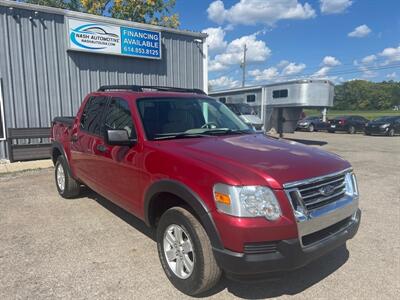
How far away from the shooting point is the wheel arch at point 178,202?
2537 mm

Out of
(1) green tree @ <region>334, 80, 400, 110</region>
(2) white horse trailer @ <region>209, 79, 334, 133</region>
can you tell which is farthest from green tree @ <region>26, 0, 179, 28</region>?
(1) green tree @ <region>334, 80, 400, 110</region>

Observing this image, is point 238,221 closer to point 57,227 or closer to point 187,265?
point 187,265

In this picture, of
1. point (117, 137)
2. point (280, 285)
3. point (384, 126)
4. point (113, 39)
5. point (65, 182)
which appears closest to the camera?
point (280, 285)

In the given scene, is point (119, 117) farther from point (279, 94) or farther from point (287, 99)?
point (279, 94)

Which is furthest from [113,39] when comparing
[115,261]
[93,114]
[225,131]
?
→ [115,261]

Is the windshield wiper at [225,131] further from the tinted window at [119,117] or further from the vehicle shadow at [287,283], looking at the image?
the vehicle shadow at [287,283]

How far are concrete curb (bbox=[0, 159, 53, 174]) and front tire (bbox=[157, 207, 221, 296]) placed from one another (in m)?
6.90

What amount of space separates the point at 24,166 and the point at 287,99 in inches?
524

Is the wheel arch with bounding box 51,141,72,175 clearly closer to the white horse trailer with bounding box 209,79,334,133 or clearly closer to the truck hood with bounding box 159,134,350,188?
the truck hood with bounding box 159,134,350,188

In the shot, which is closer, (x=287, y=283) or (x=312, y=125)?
(x=287, y=283)

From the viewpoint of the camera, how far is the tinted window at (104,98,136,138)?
3725mm

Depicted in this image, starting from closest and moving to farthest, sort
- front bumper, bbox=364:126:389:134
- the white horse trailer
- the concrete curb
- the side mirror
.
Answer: the side mirror
the concrete curb
the white horse trailer
front bumper, bbox=364:126:389:134

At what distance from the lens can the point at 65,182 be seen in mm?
5656

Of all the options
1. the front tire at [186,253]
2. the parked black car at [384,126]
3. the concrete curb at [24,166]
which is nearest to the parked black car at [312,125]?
the parked black car at [384,126]
